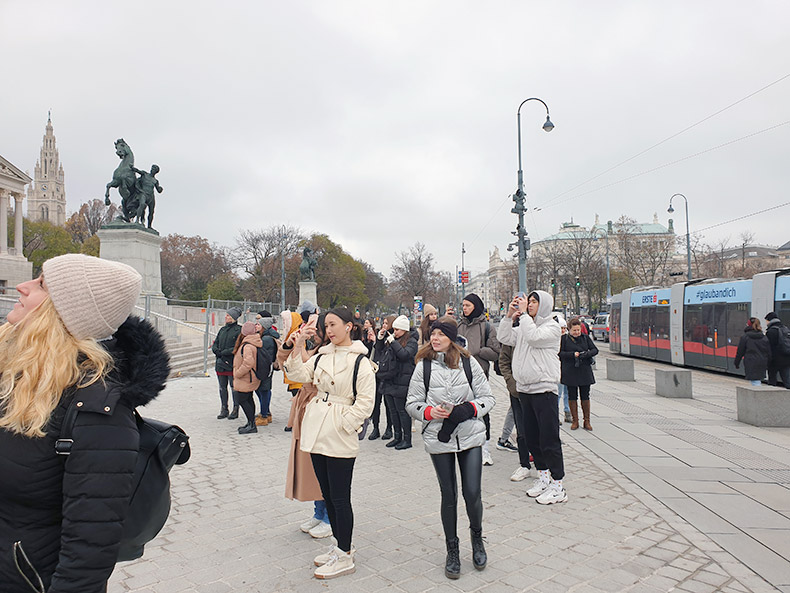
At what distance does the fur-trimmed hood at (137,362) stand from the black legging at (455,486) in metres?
2.53

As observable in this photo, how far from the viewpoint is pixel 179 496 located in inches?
225

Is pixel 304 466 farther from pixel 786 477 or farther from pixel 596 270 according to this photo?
pixel 596 270

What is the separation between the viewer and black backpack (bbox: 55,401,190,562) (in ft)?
6.07

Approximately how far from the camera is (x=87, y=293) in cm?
182

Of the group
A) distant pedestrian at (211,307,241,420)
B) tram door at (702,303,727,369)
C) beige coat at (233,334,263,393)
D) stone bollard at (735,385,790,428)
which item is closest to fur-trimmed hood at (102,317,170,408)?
beige coat at (233,334,263,393)

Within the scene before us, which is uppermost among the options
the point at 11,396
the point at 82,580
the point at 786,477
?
the point at 11,396

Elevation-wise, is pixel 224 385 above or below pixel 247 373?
below

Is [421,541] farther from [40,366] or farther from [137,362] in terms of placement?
[40,366]

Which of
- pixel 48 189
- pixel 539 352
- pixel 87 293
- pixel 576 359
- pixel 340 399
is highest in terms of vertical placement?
pixel 48 189

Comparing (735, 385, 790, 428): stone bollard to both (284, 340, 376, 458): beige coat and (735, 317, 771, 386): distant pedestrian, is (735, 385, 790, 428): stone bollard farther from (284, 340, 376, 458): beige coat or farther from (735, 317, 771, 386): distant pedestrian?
(284, 340, 376, 458): beige coat

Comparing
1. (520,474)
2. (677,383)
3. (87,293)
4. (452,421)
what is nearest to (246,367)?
(520,474)

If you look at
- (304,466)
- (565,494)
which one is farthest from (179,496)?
(565,494)

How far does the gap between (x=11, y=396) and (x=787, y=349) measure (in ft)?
47.2

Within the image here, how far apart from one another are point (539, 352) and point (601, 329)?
3792 cm
